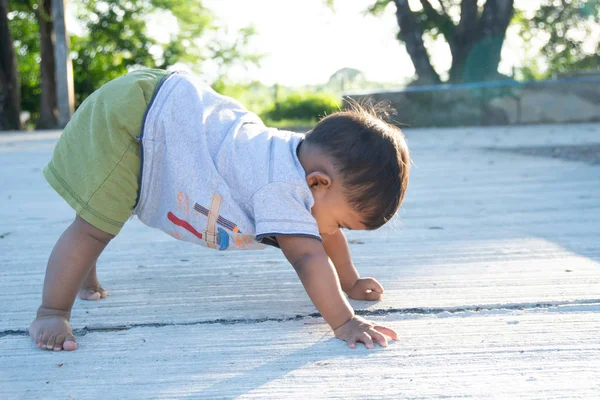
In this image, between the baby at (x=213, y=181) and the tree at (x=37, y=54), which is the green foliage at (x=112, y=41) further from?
the baby at (x=213, y=181)

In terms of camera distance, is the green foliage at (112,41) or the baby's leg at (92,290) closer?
the baby's leg at (92,290)

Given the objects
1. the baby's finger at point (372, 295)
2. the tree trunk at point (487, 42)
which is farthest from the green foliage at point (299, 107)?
the baby's finger at point (372, 295)

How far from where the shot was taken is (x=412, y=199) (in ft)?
13.9

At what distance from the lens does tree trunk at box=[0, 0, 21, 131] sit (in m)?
14.4

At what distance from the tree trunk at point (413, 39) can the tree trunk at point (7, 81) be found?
298 inches

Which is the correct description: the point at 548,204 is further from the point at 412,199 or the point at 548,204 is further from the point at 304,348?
the point at 304,348

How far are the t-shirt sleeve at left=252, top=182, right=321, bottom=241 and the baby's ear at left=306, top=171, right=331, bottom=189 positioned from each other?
3cm

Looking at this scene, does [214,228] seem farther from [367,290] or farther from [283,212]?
[367,290]

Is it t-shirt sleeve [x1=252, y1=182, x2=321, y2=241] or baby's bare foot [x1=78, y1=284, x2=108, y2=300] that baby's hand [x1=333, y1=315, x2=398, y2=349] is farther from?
baby's bare foot [x1=78, y1=284, x2=108, y2=300]

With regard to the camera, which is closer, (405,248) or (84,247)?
(84,247)

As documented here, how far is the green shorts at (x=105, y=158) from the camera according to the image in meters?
2.03

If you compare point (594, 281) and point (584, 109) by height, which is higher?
point (594, 281)

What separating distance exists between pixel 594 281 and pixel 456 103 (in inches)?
388

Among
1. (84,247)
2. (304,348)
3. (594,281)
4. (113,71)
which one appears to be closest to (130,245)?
(84,247)
